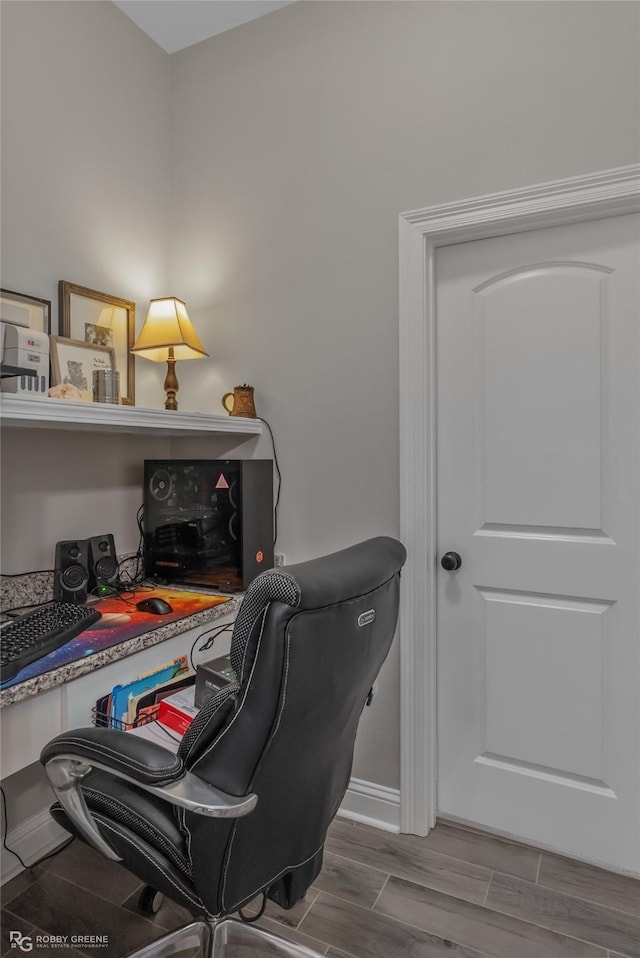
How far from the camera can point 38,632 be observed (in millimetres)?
1426

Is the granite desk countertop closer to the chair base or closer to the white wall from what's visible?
the white wall

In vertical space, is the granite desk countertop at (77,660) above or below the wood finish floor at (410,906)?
above

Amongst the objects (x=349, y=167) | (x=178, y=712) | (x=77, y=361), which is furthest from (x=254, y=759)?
(x=349, y=167)

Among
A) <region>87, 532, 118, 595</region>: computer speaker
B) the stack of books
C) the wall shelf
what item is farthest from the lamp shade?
the stack of books

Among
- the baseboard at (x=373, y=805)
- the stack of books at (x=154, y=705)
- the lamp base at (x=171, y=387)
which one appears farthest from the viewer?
the lamp base at (x=171, y=387)

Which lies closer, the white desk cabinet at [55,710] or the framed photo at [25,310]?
the white desk cabinet at [55,710]

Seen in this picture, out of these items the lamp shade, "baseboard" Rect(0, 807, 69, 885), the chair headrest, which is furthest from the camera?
the lamp shade

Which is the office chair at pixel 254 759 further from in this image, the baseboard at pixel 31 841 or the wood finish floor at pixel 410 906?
the baseboard at pixel 31 841

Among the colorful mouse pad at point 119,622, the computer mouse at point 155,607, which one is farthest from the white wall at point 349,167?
the computer mouse at point 155,607

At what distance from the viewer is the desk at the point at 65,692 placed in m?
1.25

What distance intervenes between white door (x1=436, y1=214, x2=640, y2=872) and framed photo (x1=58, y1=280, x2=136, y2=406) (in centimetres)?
122

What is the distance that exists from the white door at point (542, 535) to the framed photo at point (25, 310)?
4.44 feet

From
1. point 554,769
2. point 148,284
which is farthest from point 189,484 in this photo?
point 554,769

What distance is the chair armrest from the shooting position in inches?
38.5
